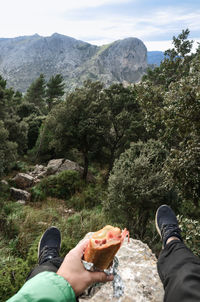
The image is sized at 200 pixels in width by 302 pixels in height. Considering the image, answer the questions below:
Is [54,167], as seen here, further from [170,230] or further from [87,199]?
[170,230]

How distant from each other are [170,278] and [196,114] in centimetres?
460

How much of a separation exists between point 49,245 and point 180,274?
85.8 inches

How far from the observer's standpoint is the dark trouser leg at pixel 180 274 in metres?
1.50

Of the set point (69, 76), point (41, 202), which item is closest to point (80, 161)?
point (41, 202)

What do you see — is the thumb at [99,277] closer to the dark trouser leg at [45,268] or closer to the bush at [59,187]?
the dark trouser leg at [45,268]

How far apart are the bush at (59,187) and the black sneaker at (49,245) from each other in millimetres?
11367

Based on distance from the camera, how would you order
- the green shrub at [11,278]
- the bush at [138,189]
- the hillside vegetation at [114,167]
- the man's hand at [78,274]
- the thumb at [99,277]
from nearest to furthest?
the man's hand at [78,274] < the thumb at [99,277] < the green shrub at [11,278] < the hillside vegetation at [114,167] < the bush at [138,189]

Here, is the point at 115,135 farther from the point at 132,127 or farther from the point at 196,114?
the point at 196,114

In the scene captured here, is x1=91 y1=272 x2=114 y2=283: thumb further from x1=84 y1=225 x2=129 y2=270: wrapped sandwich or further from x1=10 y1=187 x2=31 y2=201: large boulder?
x1=10 y1=187 x2=31 y2=201: large boulder

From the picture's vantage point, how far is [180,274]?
72.1 inches

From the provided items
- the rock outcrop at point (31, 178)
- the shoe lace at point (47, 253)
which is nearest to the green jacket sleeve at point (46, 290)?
the shoe lace at point (47, 253)

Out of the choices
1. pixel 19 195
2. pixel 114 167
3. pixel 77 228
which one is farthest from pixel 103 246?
pixel 19 195

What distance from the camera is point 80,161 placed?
908 inches

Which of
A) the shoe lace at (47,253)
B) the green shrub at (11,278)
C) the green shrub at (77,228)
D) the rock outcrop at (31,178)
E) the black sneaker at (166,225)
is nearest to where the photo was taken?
the shoe lace at (47,253)
